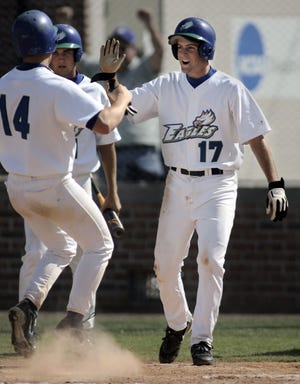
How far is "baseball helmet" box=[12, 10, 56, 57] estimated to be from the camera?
663 centimetres

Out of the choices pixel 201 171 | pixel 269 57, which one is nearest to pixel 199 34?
pixel 201 171

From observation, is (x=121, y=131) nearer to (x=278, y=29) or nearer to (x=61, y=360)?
(x=278, y=29)

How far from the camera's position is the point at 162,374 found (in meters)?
6.68

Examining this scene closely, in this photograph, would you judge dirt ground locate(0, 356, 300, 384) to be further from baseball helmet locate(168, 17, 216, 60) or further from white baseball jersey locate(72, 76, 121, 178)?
baseball helmet locate(168, 17, 216, 60)

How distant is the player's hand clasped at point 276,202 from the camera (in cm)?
716

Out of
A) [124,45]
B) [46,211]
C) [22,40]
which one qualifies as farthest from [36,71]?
[124,45]

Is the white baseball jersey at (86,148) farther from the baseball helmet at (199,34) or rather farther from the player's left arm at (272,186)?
the player's left arm at (272,186)

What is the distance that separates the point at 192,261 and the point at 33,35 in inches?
226

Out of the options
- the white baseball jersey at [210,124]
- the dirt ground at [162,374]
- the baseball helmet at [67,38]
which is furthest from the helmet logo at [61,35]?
the dirt ground at [162,374]

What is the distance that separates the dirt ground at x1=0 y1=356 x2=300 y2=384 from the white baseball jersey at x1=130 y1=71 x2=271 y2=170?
1286 mm

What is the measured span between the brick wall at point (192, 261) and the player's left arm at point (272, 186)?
4.78 m

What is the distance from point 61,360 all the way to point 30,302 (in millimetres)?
450

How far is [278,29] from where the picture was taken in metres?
12.9

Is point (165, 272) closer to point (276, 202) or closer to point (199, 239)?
point (199, 239)
